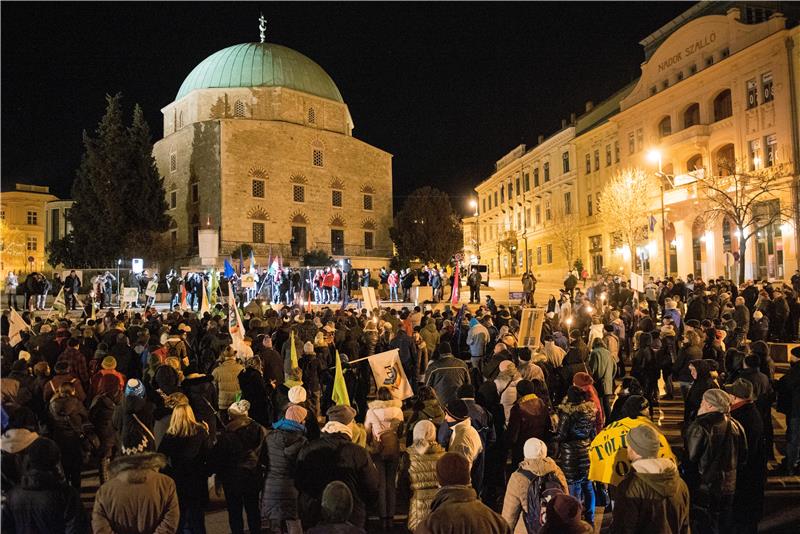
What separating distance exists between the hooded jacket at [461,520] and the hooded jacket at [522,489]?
2.60 ft

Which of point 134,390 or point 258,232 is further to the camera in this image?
point 258,232

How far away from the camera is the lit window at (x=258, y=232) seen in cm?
4969

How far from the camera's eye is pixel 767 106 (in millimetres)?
31062

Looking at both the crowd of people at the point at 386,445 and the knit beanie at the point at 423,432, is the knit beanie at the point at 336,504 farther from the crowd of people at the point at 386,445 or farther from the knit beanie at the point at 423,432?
the knit beanie at the point at 423,432

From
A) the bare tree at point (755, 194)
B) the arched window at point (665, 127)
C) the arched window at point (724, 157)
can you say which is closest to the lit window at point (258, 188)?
the arched window at point (665, 127)

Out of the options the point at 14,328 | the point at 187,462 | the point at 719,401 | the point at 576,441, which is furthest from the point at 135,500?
the point at 14,328

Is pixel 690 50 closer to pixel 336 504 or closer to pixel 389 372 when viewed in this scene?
pixel 389 372

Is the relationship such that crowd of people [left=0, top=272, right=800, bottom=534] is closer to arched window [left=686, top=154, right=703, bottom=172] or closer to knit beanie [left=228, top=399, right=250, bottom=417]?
knit beanie [left=228, top=399, right=250, bottom=417]

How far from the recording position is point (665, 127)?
39844 millimetres

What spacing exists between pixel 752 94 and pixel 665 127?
24.7 ft

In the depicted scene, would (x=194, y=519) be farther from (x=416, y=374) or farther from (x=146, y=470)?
(x=416, y=374)

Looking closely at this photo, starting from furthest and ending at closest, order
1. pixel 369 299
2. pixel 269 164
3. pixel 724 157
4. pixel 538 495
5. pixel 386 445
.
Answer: pixel 269 164
pixel 724 157
pixel 369 299
pixel 386 445
pixel 538 495

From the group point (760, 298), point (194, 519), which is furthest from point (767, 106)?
point (194, 519)

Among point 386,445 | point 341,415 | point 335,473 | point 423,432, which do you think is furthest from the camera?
point 386,445
